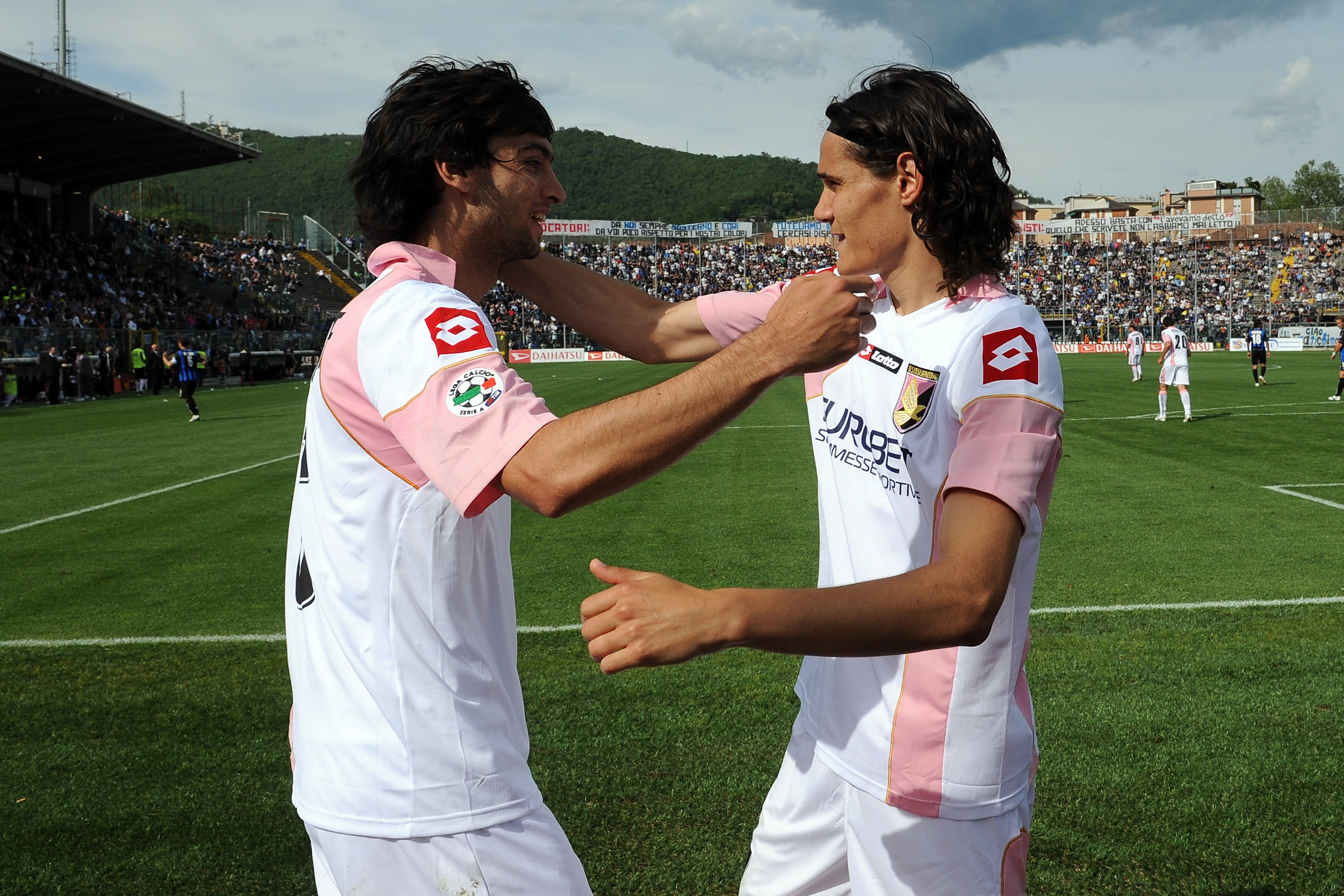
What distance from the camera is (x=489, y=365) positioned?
173 cm

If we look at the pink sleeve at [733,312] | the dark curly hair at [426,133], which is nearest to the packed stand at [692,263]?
the pink sleeve at [733,312]

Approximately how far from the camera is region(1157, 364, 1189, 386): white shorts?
64.3 feet

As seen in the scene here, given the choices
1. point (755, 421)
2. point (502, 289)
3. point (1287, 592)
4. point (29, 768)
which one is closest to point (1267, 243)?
point (502, 289)

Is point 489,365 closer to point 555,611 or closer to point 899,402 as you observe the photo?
point 899,402

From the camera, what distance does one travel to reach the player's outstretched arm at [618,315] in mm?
3031

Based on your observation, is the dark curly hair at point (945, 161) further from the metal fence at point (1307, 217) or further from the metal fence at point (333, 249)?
the metal fence at point (1307, 217)

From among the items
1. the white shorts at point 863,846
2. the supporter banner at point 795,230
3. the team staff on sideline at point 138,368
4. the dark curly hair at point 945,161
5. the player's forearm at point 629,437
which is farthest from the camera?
the supporter banner at point 795,230

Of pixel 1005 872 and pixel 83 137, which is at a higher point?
pixel 83 137

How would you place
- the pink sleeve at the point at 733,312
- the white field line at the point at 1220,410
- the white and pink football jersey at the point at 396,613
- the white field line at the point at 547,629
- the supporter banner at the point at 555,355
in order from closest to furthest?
the white and pink football jersey at the point at 396,613 < the pink sleeve at the point at 733,312 < the white field line at the point at 547,629 < the white field line at the point at 1220,410 < the supporter banner at the point at 555,355

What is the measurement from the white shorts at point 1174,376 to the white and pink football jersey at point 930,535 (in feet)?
63.3

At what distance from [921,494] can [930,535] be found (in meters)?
0.10

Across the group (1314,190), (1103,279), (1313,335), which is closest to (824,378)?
(1313,335)

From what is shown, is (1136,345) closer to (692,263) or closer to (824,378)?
(824,378)

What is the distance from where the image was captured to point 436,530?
6.19ft
